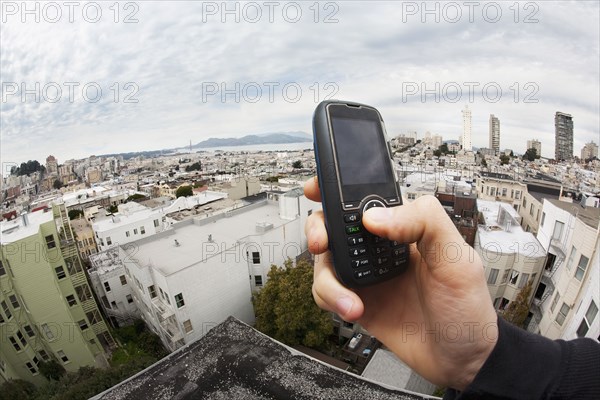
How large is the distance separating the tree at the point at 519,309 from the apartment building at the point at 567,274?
2.28ft

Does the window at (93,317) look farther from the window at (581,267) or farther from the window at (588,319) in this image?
the window at (581,267)

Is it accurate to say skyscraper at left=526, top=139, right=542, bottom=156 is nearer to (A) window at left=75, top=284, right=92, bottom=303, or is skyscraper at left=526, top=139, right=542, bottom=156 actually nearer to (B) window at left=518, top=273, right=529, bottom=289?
(B) window at left=518, top=273, right=529, bottom=289

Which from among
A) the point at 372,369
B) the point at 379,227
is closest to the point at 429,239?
the point at 379,227

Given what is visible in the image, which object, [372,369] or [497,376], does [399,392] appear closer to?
[372,369]

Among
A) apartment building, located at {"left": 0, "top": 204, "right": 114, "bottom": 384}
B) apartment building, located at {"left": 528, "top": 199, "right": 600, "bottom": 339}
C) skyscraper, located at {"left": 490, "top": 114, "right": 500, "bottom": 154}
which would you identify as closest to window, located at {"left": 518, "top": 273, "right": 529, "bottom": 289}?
apartment building, located at {"left": 528, "top": 199, "right": 600, "bottom": 339}

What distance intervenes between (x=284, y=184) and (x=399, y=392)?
125ft

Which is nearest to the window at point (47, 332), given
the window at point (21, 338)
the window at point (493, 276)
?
the window at point (21, 338)

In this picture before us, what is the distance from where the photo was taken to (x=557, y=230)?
12.9m

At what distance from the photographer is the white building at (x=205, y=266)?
12219mm

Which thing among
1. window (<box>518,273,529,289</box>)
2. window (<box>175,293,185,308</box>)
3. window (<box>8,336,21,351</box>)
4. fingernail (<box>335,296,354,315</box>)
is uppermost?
fingernail (<box>335,296,354,315</box>)

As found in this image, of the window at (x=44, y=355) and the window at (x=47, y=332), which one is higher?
the window at (x=47, y=332)

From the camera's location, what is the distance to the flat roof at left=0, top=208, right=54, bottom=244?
1155cm

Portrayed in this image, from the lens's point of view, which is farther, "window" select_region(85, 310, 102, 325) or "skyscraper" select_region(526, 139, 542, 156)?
"skyscraper" select_region(526, 139, 542, 156)

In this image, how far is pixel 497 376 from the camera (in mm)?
1684
